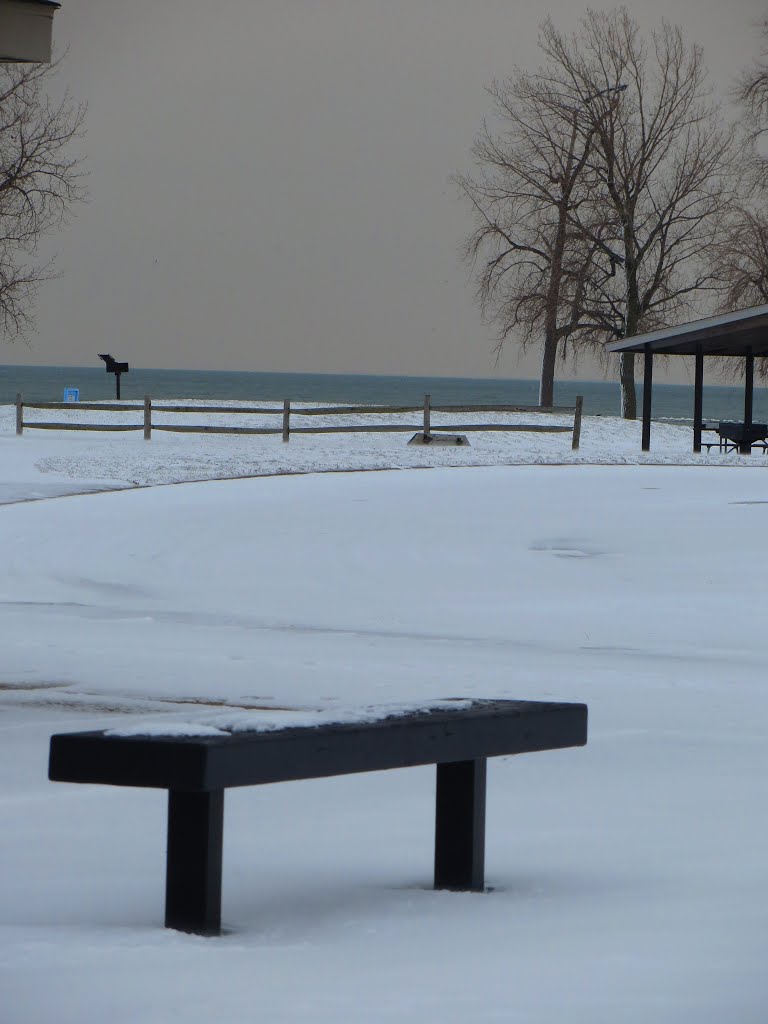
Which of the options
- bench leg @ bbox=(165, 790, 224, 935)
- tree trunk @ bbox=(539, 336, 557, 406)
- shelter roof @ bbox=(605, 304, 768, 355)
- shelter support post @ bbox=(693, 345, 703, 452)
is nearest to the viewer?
bench leg @ bbox=(165, 790, 224, 935)

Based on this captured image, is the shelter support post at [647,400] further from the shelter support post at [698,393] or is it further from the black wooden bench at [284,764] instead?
the black wooden bench at [284,764]

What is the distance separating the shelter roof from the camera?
30.4 m

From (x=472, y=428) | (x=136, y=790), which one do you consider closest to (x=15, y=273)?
(x=472, y=428)

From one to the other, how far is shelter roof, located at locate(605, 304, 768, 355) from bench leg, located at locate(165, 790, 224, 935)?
27.6 m

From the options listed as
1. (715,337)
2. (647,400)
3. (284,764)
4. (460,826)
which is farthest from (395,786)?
(647,400)

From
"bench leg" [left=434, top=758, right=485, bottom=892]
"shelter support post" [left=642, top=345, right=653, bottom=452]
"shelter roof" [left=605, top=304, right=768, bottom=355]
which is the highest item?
"shelter roof" [left=605, top=304, right=768, bottom=355]

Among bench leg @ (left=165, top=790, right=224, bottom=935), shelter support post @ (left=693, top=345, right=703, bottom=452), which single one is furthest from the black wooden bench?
shelter support post @ (left=693, top=345, right=703, bottom=452)

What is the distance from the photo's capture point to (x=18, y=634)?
8.62 metres

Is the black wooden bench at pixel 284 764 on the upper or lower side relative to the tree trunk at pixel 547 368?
lower

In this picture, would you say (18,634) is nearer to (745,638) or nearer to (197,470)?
(745,638)

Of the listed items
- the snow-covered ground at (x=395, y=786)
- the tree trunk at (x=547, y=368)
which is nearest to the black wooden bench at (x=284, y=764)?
the snow-covered ground at (x=395, y=786)

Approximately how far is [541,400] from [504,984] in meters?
51.9

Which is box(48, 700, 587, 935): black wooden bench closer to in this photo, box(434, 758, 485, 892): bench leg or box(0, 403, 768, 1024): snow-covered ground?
box(434, 758, 485, 892): bench leg

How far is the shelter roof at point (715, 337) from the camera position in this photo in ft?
99.8
